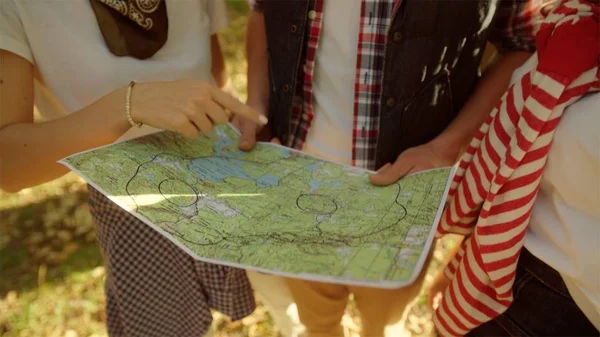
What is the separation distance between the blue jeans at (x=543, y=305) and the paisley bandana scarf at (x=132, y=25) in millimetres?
924

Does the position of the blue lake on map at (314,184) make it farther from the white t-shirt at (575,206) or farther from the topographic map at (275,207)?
the white t-shirt at (575,206)

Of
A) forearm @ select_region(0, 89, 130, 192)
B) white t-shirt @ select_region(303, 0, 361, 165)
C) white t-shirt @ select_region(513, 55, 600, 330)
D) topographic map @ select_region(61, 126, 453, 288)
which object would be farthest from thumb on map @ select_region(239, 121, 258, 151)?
white t-shirt @ select_region(513, 55, 600, 330)

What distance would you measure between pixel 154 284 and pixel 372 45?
858 millimetres

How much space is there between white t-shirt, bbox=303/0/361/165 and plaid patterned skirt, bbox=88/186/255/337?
45cm

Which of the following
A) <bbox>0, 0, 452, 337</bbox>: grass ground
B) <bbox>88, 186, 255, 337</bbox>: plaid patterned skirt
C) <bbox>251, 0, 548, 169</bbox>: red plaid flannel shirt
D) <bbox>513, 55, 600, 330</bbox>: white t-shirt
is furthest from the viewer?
<bbox>0, 0, 452, 337</bbox>: grass ground

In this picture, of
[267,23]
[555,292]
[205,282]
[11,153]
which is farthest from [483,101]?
Result: [11,153]

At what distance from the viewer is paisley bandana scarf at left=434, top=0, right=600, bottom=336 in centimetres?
72

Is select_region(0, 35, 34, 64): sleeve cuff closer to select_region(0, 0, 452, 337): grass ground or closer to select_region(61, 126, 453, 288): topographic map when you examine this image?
select_region(61, 126, 453, 288): topographic map

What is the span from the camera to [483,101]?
1.11 metres

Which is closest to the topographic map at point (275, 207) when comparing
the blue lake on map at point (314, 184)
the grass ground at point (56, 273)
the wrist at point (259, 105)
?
the blue lake on map at point (314, 184)

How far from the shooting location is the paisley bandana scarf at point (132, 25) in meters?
0.94

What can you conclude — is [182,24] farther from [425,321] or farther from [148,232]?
[425,321]

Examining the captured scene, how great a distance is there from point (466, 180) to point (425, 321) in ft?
3.80

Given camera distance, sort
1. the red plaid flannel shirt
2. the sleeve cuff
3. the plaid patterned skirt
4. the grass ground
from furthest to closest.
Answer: the grass ground
the plaid patterned skirt
the red plaid flannel shirt
the sleeve cuff
